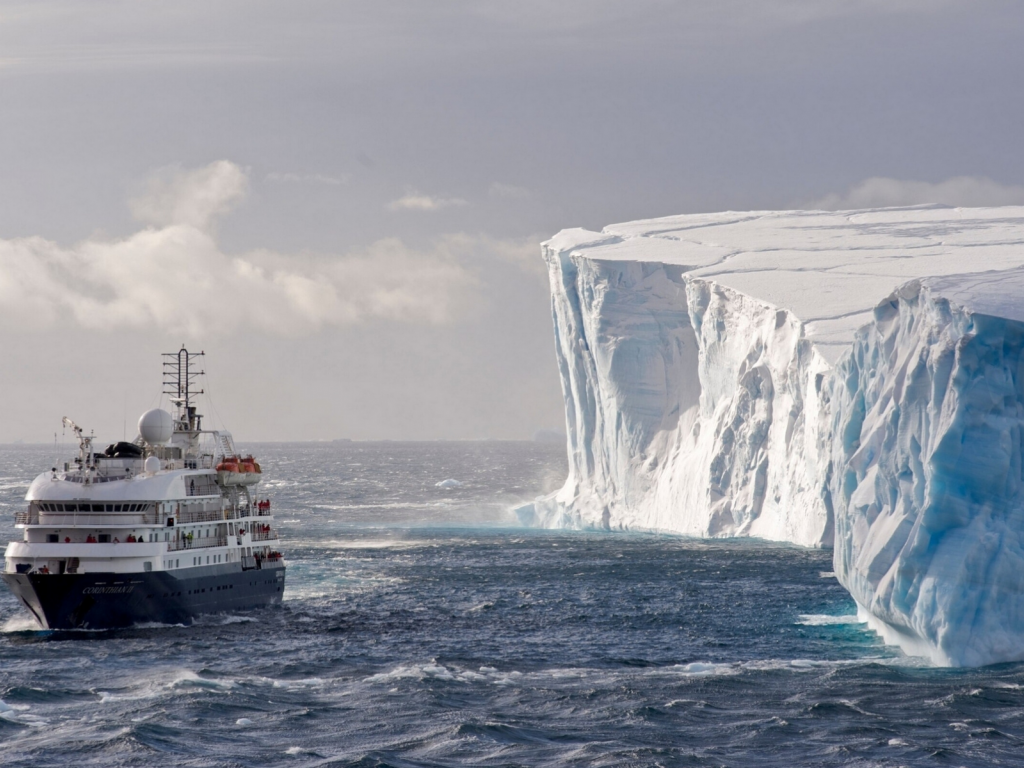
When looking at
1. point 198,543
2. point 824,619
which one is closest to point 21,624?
point 198,543

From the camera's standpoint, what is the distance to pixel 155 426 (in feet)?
141

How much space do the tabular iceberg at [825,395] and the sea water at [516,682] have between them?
2.73 m

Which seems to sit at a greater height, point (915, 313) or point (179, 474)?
point (915, 313)

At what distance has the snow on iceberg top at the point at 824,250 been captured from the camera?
58844 millimetres

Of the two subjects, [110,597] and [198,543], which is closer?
[110,597]

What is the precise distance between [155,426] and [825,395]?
88.7 ft

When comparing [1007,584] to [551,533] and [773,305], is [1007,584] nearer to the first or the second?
[773,305]

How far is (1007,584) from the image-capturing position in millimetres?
29234

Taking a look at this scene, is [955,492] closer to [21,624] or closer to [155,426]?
[155,426]

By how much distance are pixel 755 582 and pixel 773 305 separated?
16.9m

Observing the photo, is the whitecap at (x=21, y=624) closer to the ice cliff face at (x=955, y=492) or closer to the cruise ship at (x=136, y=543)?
the cruise ship at (x=136, y=543)


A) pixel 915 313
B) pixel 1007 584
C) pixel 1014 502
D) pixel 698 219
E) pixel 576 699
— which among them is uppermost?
pixel 698 219

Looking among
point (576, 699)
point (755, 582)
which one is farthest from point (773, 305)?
point (576, 699)

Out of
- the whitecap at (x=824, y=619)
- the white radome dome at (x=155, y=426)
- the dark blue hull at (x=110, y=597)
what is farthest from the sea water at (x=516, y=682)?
the white radome dome at (x=155, y=426)
